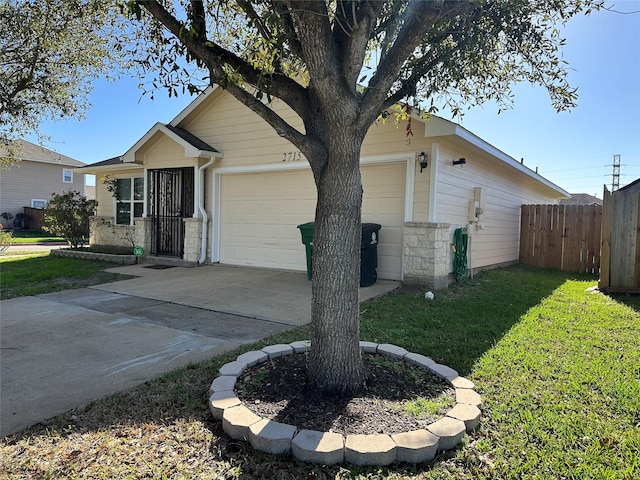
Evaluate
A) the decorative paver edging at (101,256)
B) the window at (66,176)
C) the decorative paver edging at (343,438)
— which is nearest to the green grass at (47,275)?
the decorative paver edging at (101,256)

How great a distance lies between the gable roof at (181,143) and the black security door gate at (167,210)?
2.47 feet

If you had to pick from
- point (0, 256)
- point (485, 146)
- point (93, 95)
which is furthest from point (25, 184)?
point (485, 146)

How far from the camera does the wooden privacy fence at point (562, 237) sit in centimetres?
1092

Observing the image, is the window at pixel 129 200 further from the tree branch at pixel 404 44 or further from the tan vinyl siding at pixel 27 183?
the tan vinyl siding at pixel 27 183

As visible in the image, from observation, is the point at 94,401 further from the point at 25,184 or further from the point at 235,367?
the point at 25,184

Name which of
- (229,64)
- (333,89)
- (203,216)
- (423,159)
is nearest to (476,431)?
(333,89)

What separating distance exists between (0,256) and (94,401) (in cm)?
1239

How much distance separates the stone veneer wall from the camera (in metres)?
7.09

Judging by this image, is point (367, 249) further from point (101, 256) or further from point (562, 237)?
point (101, 256)

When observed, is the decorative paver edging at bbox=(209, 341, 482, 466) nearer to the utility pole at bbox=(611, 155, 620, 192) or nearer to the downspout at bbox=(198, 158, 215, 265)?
the downspout at bbox=(198, 158, 215, 265)

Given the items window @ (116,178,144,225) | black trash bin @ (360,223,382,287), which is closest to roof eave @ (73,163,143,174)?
window @ (116,178,144,225)

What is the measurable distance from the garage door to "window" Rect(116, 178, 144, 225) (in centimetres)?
373

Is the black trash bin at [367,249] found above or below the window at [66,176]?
below

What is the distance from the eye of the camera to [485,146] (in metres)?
8.01
